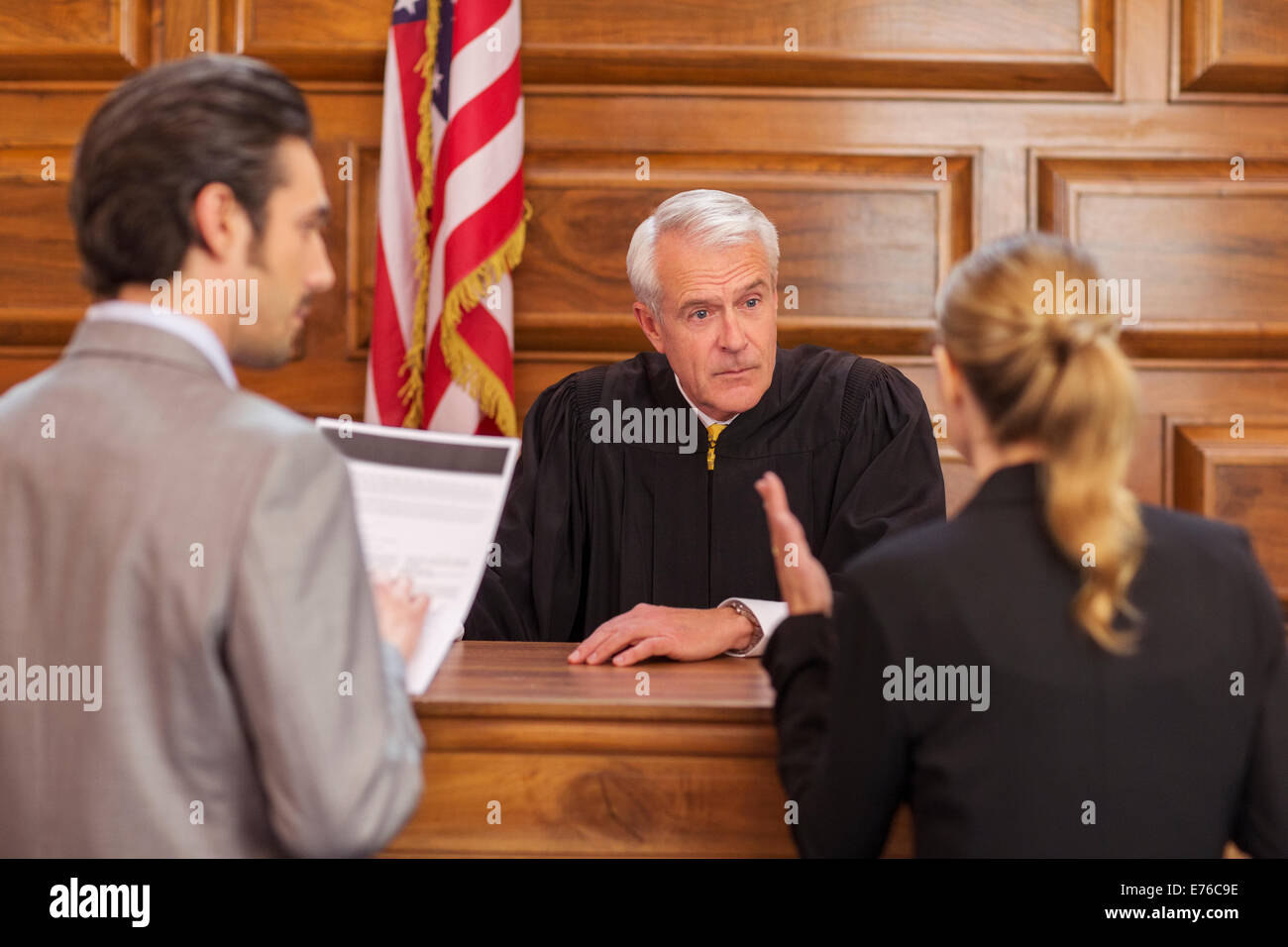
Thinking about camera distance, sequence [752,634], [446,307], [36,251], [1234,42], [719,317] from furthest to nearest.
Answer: [36,251] → [1234,42] → [446,307] → [719,317] → [752,634]

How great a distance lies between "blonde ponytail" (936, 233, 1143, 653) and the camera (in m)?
1.31

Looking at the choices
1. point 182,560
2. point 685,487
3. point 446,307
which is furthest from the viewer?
point 446,307

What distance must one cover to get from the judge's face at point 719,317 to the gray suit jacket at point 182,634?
5.25 ft

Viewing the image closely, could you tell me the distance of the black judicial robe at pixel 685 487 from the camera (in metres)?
2.86

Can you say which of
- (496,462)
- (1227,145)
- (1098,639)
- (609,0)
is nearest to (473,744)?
(496,462)

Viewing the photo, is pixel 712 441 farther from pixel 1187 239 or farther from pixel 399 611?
pixel 1187 239

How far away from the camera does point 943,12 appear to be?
151 inches

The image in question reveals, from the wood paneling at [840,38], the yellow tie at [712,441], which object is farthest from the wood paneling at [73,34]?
the yellow tie at [712,441]

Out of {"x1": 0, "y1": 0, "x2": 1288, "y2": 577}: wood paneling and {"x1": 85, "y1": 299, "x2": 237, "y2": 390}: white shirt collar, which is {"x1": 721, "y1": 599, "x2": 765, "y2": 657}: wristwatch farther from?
{"x1": 0, "y1": 0, "x2": 1288, "y2": 577}: wood paneling

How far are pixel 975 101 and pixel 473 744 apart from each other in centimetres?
297

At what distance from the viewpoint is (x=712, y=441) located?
298 cm

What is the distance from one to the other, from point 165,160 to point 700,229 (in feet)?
5.38

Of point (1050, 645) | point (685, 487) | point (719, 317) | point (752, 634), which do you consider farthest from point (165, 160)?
point (685, 487)

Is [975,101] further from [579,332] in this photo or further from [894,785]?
[894,785]
